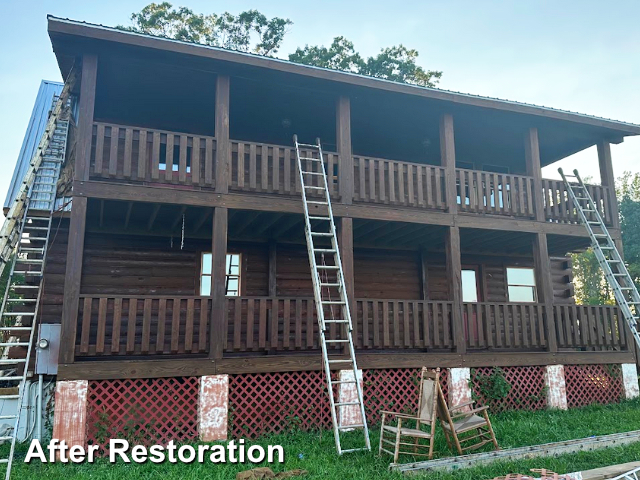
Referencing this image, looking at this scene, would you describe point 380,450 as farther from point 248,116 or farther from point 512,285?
point 512,285

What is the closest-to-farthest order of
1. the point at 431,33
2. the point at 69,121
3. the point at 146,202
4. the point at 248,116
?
1. the point at 146,202
2. the point at 69,121
3. the point at 248,116
4. the point at 431,33

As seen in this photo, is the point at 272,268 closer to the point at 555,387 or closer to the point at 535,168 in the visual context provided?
the point at 535,168

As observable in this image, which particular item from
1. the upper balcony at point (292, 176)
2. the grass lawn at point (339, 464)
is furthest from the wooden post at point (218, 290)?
the grass lawn at point (339, 464)

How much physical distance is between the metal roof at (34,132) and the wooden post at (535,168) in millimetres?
11006

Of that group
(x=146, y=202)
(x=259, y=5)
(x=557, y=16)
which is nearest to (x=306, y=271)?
(x=146, y=202)

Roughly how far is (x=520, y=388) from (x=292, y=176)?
6395 mm

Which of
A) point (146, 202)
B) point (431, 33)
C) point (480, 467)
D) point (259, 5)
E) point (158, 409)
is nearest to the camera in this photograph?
point (480, 467)

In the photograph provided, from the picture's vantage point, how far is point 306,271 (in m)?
13.3

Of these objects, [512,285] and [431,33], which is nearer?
[512,285]

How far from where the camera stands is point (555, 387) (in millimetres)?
11273

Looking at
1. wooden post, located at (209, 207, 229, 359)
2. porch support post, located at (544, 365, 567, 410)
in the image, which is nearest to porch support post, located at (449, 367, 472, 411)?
porch support post, located at (544, 365, 567, 410)

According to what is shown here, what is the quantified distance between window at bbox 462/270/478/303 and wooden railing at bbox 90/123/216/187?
8.39m

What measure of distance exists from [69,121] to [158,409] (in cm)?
635

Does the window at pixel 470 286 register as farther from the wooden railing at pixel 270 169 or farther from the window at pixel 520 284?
the wooden railing at pixel 270 169
